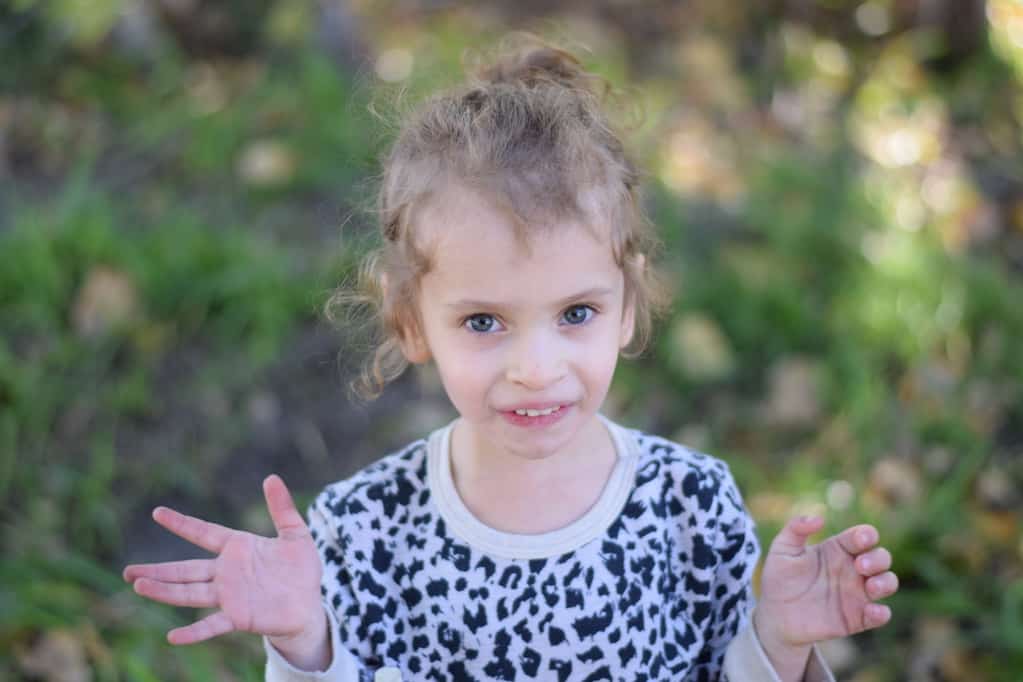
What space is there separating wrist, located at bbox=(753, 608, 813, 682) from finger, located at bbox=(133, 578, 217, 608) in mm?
694

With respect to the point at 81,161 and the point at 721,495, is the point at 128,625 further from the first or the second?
the point at 81,161

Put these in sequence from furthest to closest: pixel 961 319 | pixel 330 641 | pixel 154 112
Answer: pixel 154 112
pixel 961 319
pixel 330 641

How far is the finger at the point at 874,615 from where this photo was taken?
4.63 feet

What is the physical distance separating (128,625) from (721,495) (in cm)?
124

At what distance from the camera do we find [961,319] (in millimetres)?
2812

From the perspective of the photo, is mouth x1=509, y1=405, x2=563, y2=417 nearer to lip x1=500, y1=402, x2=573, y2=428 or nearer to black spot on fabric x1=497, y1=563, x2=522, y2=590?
lip x1=500, y1=402, x2=573, y2=428

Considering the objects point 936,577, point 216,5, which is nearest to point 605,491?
point 936,577

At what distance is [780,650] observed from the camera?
1.52 m

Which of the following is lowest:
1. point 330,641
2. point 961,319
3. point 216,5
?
point 330,641

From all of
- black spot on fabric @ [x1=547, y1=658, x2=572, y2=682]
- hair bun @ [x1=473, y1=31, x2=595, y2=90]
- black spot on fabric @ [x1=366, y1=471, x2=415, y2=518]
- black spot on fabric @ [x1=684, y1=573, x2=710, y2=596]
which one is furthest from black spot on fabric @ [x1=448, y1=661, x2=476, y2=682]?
hair bun @ [x1=473, y1=31, x2=595, y2=90]

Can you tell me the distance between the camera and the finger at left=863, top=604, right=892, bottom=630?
55.5 inches

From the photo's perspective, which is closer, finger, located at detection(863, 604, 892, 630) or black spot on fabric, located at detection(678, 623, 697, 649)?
finger, located at detection(863, 604, 892, 630)

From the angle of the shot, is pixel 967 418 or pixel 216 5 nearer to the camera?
pixel 967 418

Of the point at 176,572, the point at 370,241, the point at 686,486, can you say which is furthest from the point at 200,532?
the point at 370,241
